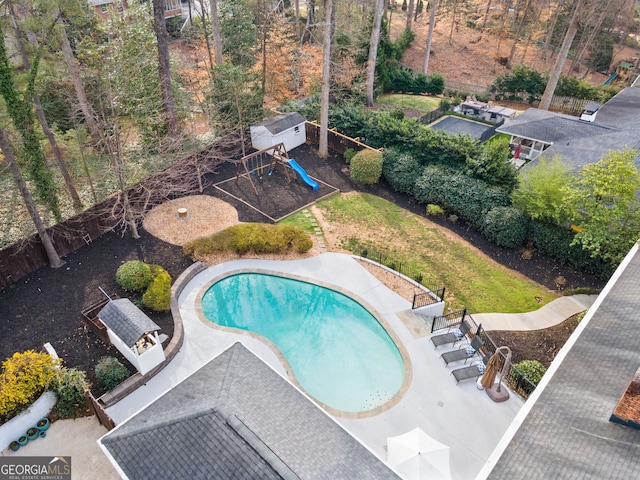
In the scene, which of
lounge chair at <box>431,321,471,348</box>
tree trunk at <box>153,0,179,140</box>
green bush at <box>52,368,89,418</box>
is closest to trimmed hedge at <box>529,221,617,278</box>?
lounge chair at <box>431,321,471,348</box>

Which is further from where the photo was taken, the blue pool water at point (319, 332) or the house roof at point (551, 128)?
the house roof at point (551, 128)

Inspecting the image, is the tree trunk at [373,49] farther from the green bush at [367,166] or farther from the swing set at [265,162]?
the green bush at [367,166]

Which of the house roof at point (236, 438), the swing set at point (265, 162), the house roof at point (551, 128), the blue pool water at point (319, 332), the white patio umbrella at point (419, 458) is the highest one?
the house roof at point (236, 438)

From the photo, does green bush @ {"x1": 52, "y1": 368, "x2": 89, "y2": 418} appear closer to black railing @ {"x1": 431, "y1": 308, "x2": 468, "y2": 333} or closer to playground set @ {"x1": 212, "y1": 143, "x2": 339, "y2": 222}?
playground set @ {"x1": 212, "y1": 143, "x2": 339, "y2": 222}

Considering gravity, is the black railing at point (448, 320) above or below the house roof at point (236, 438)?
below

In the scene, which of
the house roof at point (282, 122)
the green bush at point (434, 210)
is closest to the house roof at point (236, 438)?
the green bush at point (434, 210)

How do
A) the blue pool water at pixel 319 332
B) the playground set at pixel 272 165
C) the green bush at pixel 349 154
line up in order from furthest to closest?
the green bush at pixel 349 154 → the playground set at pixel 272 165 → the blue pool water at pixel 319 332

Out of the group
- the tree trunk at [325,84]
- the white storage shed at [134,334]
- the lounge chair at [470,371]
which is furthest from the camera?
the tree trunk at [325,84]
